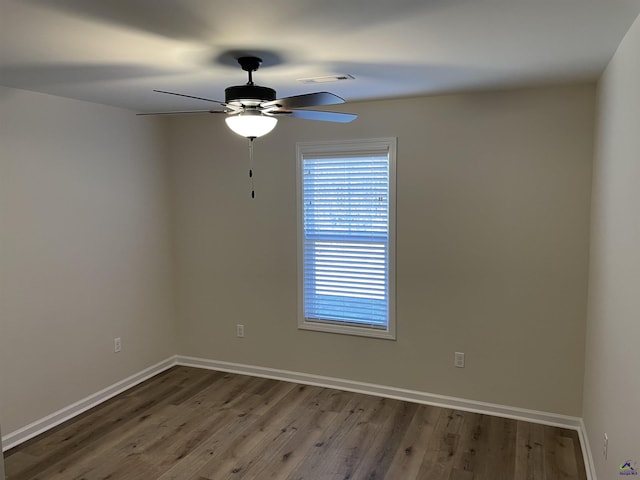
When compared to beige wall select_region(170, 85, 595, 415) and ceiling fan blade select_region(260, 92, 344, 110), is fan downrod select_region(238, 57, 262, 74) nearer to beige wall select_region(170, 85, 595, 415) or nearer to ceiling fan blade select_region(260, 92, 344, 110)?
ceiling fan blade select_region(260, 92, 344, 110)

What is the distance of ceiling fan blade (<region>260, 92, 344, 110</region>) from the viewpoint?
7.29 ft

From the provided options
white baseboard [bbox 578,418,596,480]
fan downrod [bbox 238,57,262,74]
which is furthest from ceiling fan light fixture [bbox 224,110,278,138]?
white baseboard [bbox 578,418,596,480]

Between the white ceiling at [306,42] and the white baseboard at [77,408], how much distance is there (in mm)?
2369

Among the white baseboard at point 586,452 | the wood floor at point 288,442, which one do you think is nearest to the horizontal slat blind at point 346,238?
the wood floor at point 288,442

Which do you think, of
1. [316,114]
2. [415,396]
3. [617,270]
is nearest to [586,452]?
[415,396]

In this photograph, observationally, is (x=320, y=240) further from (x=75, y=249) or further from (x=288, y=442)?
(x=75, y=249)

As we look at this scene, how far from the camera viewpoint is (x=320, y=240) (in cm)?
418

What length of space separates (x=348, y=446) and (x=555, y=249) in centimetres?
202

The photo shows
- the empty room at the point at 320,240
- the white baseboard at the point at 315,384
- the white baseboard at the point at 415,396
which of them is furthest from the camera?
the white baseboard at the point at 415,396

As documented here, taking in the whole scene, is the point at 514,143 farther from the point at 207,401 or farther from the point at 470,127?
the point at 207,401

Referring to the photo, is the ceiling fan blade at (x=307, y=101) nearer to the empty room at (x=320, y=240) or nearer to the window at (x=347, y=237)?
the empty room at (x=320, y=240)

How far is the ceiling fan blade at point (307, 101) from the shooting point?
222cm

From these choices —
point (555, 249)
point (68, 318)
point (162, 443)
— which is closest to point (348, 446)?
point (162, 443)

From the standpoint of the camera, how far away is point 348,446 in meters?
3.26
